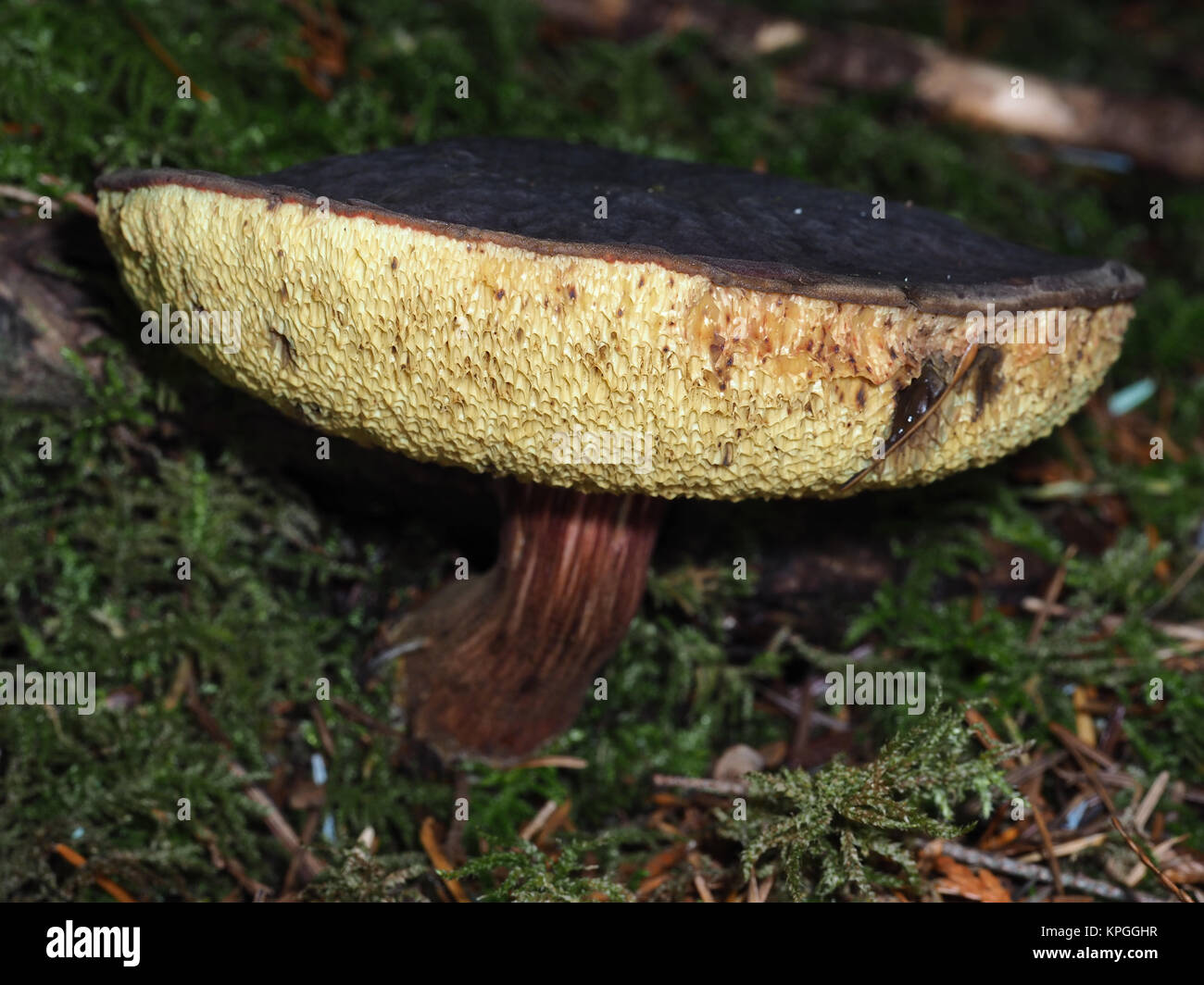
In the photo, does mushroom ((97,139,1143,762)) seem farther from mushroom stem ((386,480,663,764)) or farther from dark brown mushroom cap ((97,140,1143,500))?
mushroom stem ((386,480,663,764))

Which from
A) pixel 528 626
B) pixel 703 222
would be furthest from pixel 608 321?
pixel 528 626

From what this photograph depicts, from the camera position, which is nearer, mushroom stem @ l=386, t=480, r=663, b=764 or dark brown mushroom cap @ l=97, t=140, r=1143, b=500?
dark brown mushroom cap @ l=97, t=140, r=1143, b=500

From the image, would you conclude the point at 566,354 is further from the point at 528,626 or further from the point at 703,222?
the point at 528,626

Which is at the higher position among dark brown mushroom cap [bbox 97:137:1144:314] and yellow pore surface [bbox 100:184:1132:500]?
dark brown mushroom cap [bbox 97:137:1144:314]

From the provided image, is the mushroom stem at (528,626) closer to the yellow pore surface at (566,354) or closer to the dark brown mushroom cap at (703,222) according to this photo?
the yellow pore surface at (566,354)

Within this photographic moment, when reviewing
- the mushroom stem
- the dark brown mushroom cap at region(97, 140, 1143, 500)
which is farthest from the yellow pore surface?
the mushroom stem

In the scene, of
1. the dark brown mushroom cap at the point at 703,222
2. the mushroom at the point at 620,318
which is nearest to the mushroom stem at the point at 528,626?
the mushroom at the point at 620,318

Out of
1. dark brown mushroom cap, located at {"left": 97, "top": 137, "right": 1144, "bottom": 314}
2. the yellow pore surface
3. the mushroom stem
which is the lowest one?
the mushroom stem
